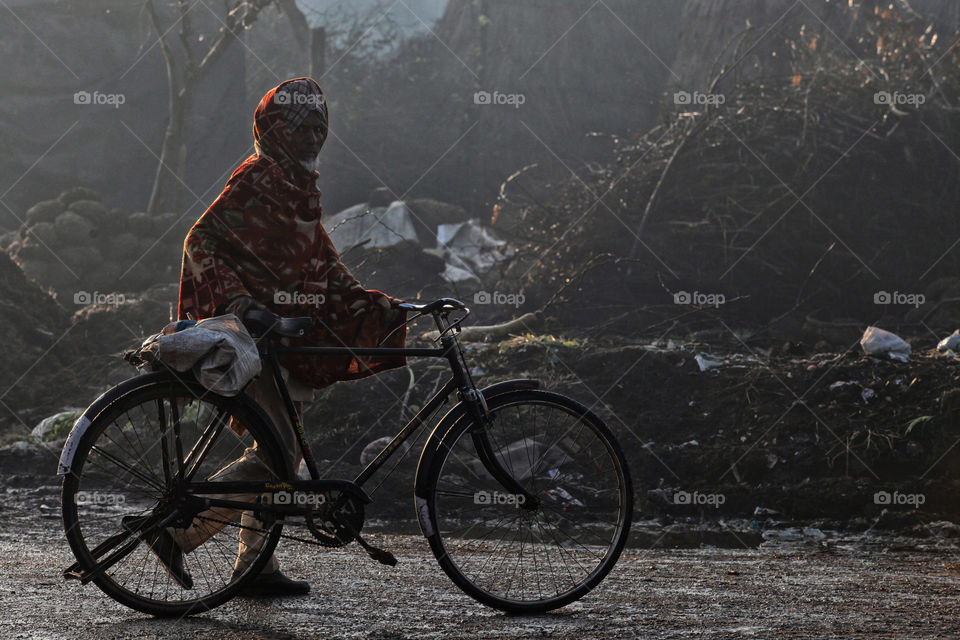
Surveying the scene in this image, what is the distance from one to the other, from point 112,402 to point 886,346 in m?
5.45

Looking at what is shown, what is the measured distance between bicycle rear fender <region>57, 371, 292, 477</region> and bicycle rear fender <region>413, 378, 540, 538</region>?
41 cm

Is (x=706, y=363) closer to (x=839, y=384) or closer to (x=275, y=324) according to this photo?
(x=839, y=384)

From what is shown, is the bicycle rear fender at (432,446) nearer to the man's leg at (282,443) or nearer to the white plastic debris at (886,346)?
the man's leg at (282,443)

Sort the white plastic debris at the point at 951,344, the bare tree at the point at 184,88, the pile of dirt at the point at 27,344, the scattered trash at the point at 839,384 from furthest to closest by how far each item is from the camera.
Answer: the bare tree at the point at 184,88
the pile of dirt at the point at 27,344
the white plastic debris at the point at 951,344
the scattered trash at the point at 839,384

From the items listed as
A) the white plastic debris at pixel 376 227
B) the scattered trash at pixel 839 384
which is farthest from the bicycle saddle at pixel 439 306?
the white plastic debris at pixel 376 227

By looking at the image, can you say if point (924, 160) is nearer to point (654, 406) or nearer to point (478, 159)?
point (654, 406)

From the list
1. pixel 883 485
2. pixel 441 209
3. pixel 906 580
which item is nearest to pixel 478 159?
pixel 441 209

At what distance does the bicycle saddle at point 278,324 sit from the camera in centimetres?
301

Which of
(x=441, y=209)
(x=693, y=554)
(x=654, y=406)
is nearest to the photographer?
(x=693, y=554)

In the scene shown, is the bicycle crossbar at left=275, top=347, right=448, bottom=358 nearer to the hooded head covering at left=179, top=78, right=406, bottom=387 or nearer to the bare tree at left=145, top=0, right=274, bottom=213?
the hooded head covering at left=179, top=78, right=406, bottom=387

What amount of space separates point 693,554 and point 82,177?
1380cm

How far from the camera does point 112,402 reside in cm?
288

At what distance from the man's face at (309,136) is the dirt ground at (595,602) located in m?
1.53

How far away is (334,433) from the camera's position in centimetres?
661
